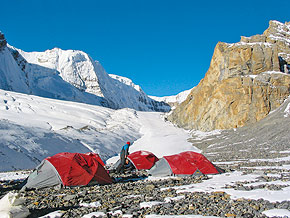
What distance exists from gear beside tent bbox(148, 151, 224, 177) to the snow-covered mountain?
110 m

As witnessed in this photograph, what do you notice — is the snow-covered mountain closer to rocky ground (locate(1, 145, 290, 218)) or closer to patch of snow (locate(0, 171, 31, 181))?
patch of snow (locate(0, 171, 31, 181))

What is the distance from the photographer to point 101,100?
166 m

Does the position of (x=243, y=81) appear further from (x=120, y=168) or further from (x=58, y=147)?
(x=120, y=168)

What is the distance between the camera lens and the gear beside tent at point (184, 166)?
13609 millimetres

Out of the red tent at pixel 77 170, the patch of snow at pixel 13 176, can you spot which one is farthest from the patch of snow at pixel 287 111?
the patch of snow at pixel 13 176

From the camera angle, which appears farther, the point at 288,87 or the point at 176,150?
the point at 288,87

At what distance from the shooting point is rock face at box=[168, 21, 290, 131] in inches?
1788

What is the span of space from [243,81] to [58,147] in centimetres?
3666

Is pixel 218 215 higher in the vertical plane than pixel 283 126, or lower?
lower

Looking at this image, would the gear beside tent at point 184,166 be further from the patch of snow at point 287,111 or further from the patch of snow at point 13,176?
the patch of snow at point 287,111

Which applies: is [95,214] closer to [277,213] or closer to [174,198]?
[174,198]

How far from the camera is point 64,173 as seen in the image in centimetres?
1116

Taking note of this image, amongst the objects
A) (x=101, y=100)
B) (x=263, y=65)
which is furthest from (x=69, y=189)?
(x=101, y=100)

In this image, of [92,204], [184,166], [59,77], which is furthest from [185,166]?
[59,77]
